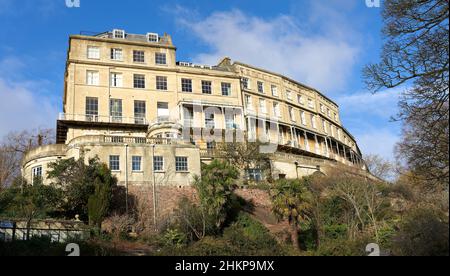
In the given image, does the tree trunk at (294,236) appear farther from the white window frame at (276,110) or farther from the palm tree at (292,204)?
the white window frame at (276,110)

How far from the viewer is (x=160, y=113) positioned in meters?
46.2

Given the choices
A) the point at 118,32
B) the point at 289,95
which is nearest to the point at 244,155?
the point at 118,32

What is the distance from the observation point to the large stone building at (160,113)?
115 feet

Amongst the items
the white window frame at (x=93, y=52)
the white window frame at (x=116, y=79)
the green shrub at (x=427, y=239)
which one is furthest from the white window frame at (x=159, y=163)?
the green shrub at (x=427, y=239)

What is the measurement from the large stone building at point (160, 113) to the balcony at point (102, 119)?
85mm

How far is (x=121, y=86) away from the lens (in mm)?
45969

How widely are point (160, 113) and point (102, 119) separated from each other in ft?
18.6

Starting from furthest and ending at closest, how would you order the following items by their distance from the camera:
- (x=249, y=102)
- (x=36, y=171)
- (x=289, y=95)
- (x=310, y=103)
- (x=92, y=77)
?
1. (x=310, y=103)
2. (x=289, y=95)
3. (x=249, y=102)
4. (x=92, y=77)
5. (x=36, y=171)

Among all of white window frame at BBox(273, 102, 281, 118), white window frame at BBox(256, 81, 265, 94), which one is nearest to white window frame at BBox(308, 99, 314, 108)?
white window frame at BBox(273, 102, 281, 118)

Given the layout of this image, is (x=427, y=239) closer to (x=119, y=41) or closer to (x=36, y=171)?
(x=36, y=171)

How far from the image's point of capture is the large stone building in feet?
115
